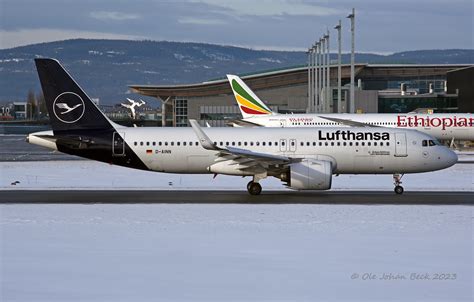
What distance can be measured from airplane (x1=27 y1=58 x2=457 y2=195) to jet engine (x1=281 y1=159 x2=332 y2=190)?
1642 mm

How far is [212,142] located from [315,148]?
4.78m

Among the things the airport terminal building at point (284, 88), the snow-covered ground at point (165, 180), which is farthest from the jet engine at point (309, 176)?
the airport terminal building at point (284, 88)

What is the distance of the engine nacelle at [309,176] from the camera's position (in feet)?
108

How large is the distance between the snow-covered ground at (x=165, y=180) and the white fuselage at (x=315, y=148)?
213cm

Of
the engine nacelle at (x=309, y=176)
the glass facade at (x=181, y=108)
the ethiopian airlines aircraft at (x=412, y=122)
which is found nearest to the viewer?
the engine nacelle at (x=309, y=176)

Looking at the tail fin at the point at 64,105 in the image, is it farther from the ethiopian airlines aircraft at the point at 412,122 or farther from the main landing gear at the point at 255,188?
the ethiopian airlines aircraft at the point at 412,122

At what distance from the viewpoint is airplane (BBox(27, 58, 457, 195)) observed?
3556 cm

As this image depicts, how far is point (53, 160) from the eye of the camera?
59625 millimetres

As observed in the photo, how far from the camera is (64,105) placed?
119ft
